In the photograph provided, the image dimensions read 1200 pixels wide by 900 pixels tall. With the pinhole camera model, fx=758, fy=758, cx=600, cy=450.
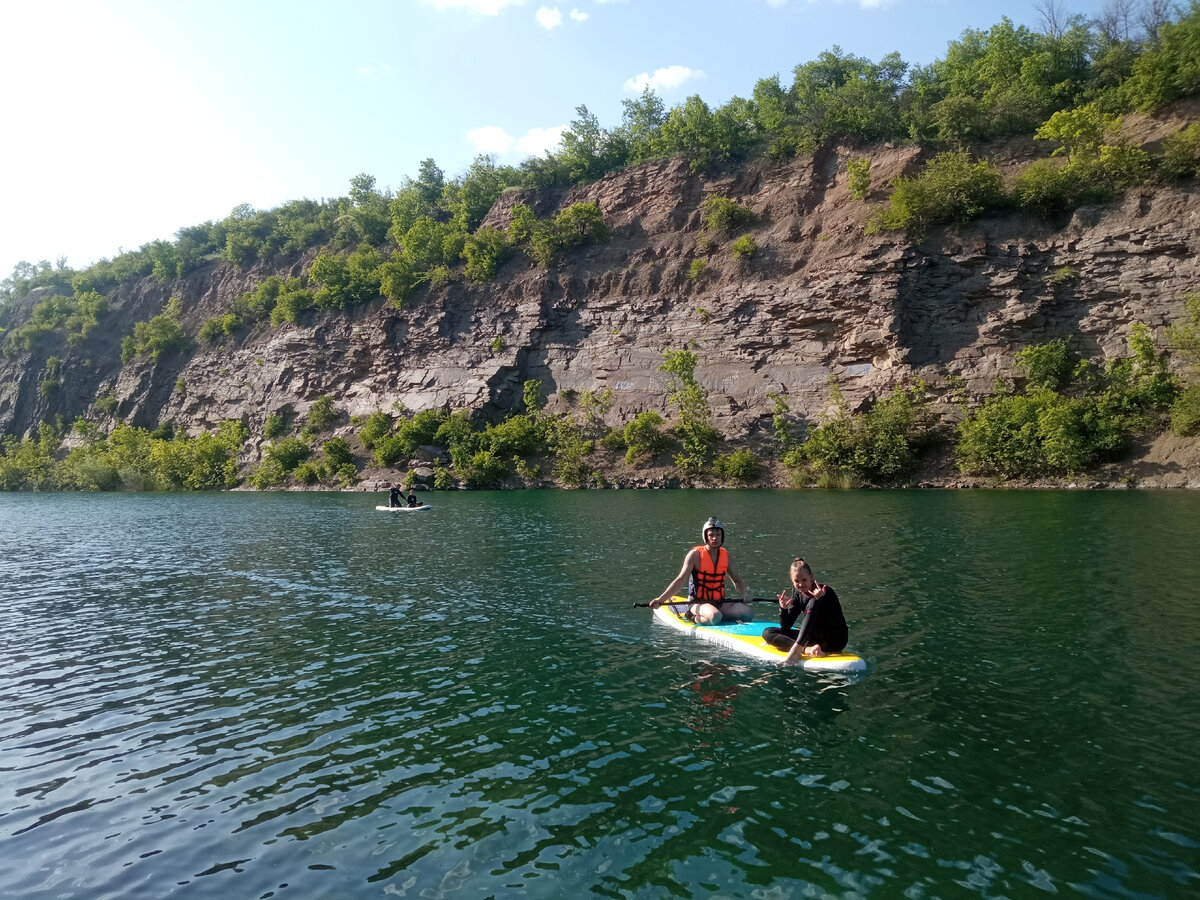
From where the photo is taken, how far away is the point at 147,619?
15688mm

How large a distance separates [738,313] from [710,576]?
46456 mm

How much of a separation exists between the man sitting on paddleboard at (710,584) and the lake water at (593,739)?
1.02 metres

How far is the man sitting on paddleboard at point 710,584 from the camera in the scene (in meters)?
13.8

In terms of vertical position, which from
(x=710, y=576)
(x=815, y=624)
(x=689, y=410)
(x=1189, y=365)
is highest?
(x=1189, y=365)

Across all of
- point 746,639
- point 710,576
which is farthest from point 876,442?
point 746,639

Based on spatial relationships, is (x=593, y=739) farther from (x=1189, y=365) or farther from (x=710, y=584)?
(x=1189, y=365)

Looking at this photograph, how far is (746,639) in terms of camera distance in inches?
490

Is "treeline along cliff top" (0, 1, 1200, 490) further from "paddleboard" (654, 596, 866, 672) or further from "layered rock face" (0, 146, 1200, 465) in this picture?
"paddleboard" (654, 596, 866, 672)

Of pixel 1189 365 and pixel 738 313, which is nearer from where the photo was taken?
pixel 1189 365

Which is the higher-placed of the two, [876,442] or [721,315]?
[721,315]

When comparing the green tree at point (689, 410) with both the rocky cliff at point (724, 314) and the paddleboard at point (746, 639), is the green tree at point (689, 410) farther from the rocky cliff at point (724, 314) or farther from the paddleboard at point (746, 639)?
the paddleboard at point (746, 639)

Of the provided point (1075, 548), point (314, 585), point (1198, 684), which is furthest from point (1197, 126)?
point (314, 585)

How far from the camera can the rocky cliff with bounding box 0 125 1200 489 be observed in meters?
46.8

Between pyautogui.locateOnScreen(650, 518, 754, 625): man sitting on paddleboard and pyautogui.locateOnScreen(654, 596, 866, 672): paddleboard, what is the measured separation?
0.79 ft
